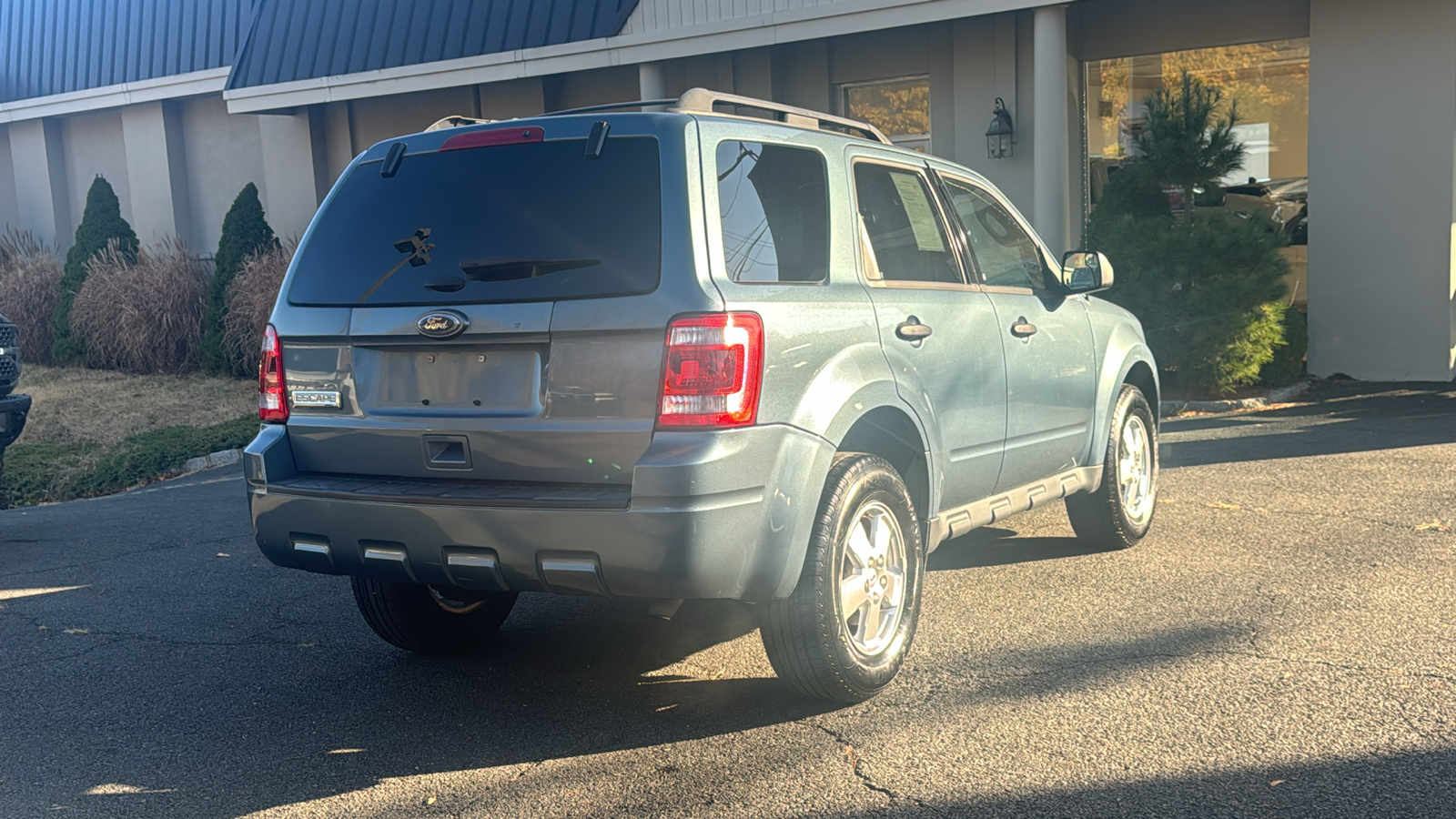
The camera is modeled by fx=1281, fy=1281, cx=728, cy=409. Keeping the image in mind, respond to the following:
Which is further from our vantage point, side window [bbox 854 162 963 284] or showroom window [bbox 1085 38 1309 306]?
showroom window [bbox 1085 38 1309 306]

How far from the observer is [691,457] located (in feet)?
12.1

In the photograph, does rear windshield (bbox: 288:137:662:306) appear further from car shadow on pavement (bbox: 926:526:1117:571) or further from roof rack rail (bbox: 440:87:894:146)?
car shadow on pavement (bbox: 926:526:1117:571)

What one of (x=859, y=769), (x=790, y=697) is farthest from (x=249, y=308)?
(x=859, y=769)

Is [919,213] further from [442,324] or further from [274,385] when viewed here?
[274,385]

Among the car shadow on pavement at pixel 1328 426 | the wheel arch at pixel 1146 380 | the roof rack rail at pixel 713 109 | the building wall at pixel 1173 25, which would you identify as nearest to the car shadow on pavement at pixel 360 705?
the roof rack rail at pixel 713 109

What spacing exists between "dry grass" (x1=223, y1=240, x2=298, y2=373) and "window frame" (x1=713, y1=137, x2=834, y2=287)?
1261 centimetres

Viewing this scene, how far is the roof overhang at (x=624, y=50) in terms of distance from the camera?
42.6 feet

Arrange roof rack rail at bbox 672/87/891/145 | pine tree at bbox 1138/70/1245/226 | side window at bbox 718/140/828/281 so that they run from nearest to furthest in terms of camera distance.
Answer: side window at bbox 718/140/828/281 → roof rack rail at bbox 672/87/891/145 → pine tree at bbox 1138/70/1245/226

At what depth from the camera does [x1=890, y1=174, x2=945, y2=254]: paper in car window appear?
16.4 feet

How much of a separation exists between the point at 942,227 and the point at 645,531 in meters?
2.19

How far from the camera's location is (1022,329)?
5.42 meters

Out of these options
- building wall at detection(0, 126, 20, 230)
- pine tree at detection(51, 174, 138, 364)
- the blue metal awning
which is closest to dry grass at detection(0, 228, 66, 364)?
pine tree at detection(51, 174, 138, 364)

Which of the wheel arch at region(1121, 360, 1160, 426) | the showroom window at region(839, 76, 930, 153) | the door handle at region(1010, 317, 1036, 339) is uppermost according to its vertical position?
the showroom window at region(839, 76, 930, 153)

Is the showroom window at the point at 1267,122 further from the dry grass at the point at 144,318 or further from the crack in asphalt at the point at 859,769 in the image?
the dry grass at the point at 144,318
